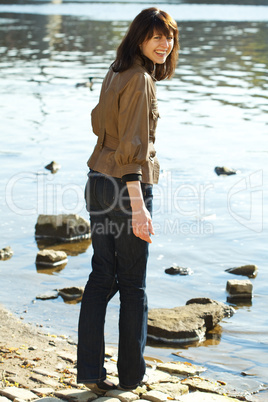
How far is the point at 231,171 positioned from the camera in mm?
9602

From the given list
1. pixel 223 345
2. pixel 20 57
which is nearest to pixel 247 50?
pixel 20 57

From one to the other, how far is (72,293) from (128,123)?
9.07 ft

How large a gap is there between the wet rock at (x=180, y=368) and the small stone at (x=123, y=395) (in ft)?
2.30

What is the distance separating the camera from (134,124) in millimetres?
3246

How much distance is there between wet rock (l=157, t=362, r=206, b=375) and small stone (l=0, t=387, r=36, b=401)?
41.1 inches

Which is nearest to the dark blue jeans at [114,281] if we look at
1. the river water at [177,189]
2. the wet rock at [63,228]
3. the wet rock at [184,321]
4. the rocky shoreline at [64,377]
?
the rocky shoreline at [64,377]

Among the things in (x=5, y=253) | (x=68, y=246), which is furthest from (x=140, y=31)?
(x=68, y=246)

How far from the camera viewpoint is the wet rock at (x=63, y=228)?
23.6 ft

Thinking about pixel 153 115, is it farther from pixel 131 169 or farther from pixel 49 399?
pixel 49 399

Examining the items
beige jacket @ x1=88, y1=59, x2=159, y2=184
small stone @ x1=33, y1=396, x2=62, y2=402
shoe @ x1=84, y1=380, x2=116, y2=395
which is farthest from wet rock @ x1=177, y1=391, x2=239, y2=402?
beige jacket @ x1=88, y1=59, x2=159, y2=184

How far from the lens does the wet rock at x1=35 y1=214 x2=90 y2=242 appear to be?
7.20 metres

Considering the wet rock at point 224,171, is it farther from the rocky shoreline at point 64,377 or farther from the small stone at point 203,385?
the small stone at point 203,385

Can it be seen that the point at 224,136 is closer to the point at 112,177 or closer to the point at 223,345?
the point at 223,345

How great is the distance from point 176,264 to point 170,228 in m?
1.03
